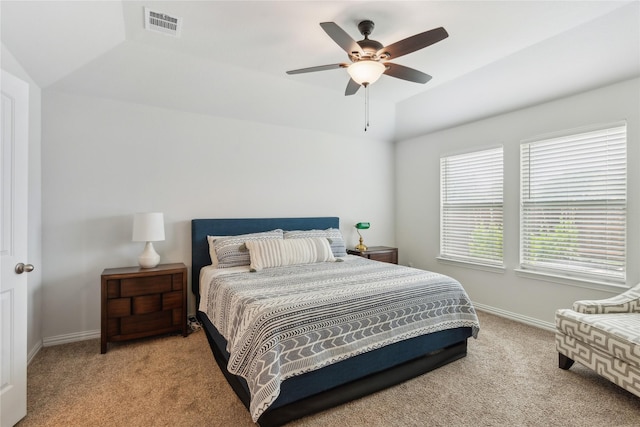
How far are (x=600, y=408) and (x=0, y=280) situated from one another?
3.72m

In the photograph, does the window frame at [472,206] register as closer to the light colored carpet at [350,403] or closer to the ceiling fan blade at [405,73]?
the light colored carpet at [350,403]

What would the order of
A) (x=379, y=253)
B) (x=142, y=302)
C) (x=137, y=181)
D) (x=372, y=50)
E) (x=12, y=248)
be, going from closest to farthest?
(x=12, y=248) < (x=372, y=50) < (x=142, y=302) < (x=137, y=181) < (x=379, y=253)

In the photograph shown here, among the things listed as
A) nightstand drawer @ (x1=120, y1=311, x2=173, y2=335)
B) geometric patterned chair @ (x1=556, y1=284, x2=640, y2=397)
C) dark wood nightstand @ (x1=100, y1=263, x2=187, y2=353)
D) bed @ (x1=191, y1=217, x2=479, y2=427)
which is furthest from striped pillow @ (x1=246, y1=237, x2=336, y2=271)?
geometric patterned chair @ (x1=556, y1=284, x2=640, y2=397)

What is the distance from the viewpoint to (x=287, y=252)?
338cm

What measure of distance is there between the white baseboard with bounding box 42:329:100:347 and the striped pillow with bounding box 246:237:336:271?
1755 mm

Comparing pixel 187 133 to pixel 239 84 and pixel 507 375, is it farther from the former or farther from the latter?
pixel 507 375

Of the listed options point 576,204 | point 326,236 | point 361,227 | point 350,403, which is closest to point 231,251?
point 326,236

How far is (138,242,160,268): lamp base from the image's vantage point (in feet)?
10.2

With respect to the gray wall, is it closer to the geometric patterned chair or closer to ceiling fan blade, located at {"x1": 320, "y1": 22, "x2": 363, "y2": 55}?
ceiling fan blade, located at {"x1": 320, "y1": 22, "x2": 363, "y2": 55}

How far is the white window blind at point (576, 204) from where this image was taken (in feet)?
9.64

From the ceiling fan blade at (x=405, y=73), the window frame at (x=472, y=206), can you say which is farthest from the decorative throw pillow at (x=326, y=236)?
the ceiling fan blade at (x=405, y=73)

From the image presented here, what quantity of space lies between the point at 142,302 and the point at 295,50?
275 centimetres

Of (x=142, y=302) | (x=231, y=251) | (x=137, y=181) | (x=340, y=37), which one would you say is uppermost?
(x=340, y=37)

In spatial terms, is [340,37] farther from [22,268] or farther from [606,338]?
[606,338]
